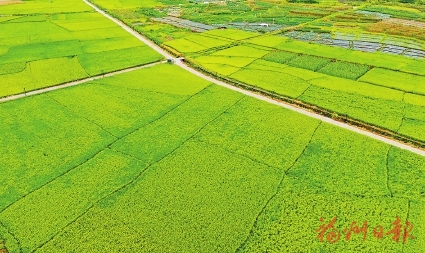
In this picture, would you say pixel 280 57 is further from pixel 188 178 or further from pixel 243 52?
pixel 188 178

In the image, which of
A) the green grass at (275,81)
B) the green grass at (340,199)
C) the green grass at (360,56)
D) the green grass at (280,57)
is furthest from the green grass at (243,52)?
the green grass at (340,199)

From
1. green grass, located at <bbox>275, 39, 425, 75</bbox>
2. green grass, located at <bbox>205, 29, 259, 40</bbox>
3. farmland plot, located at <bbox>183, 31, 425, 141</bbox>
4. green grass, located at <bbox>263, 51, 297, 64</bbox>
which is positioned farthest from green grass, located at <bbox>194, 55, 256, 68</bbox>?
green grass, located at <bbox>205, 29, 259, 40</bbox>

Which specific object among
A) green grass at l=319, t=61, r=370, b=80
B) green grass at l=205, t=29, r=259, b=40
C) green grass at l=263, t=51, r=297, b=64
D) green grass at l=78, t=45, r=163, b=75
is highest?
green grass at l=205, t=29, r=259, b=40

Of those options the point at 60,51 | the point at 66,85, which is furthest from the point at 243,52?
the point at 60,51

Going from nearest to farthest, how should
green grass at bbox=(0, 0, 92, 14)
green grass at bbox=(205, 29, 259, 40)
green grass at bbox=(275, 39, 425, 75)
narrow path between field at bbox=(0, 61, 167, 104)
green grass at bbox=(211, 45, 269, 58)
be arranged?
narrow path between field at bbox=(0, 61, 167, 104), green grass at bbox=(275, 39, 425, 75), green grass at bbox=(211, 45, 269, 58), green grass at bbox=(205, 29, 259, 40), green grass at bbox=(0, 0, 92, 14)

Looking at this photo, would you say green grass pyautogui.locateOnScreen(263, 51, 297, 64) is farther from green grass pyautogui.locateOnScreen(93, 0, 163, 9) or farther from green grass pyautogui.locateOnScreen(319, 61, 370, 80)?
green grass pyautogui.locateOnScreen(93, 0, 163, 9)

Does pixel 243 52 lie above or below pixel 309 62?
above

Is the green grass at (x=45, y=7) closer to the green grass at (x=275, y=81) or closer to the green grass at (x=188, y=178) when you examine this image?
the green grass at (x=188, y=178)
